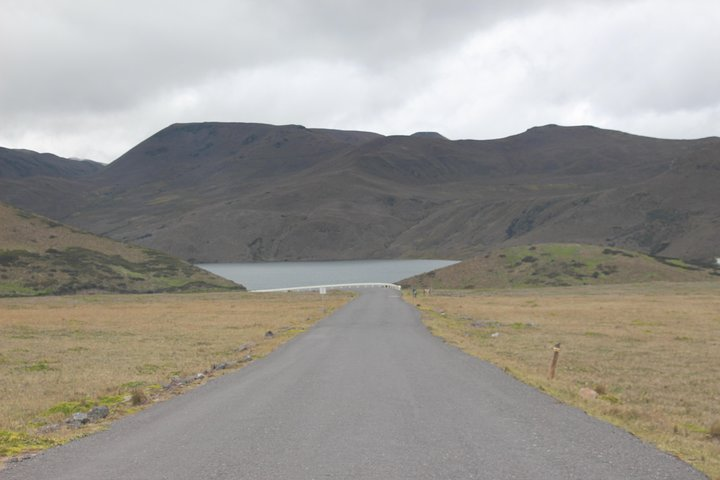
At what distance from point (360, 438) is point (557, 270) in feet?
420

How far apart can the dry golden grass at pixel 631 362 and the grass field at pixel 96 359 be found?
11317 millimetres

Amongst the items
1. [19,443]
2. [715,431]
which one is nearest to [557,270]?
[715,431]

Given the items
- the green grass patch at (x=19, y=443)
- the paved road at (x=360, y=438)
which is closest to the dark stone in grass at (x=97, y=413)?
the paved road at (x=360, y=438)

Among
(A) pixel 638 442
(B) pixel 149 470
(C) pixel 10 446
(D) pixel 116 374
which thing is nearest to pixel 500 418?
(A) pixel 638 442

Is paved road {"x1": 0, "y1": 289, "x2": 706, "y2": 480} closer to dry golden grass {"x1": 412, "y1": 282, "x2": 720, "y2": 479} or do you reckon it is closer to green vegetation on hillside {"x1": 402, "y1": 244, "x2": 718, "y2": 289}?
dry golden grass {"x1": 412, "y1": 282, "x2": 720, "y2": 479}

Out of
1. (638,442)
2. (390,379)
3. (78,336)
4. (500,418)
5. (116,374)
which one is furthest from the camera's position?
(78,336)

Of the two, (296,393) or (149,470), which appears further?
(296,393)

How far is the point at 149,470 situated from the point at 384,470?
3.60 metres

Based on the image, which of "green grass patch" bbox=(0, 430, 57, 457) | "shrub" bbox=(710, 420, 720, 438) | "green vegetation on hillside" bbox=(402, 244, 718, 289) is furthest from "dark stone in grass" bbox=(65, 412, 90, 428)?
"green vegetation on hillside" bbox=(402, 244, 718, 289)

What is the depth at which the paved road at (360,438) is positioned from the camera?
29.9ft

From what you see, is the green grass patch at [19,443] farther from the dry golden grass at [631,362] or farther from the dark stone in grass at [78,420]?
the dry golden grass at [631,362]

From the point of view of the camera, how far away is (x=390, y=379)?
60.2 ft

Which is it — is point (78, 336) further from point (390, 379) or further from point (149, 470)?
point (149, 470)

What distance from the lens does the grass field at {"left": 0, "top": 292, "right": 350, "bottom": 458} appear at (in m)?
14.8
